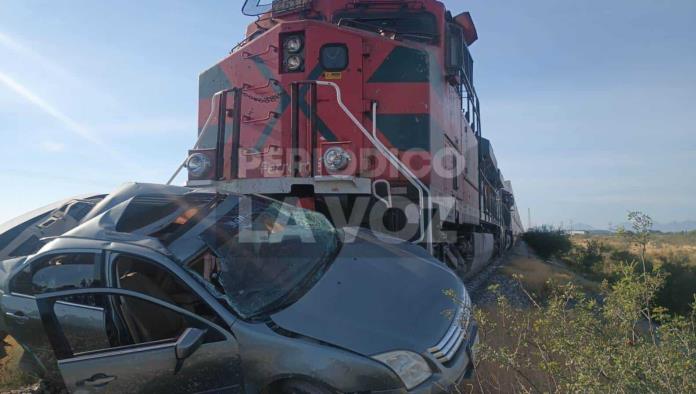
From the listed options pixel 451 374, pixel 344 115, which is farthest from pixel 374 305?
pixel 344 115

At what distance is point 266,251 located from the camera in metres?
4.04

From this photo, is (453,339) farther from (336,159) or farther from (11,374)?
(11,374)

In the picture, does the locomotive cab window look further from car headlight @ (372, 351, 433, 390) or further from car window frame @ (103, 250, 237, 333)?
car headlight @ (372, 351, 433, 390)

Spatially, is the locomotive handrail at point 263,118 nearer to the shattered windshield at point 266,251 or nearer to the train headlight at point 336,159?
the train headlight at point 336,159

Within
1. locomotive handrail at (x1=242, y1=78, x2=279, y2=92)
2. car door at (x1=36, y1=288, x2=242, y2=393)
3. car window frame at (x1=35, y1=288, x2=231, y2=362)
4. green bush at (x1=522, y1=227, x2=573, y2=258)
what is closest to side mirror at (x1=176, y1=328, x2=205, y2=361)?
car door at (x1=36, y1=288, x2=242, y2=393)

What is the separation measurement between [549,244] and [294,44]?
2724 cm

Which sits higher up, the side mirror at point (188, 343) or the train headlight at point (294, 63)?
the train headlight at point (294, 63)

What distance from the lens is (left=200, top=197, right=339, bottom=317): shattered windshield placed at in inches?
141

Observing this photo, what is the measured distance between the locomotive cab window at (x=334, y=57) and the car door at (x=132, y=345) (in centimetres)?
409

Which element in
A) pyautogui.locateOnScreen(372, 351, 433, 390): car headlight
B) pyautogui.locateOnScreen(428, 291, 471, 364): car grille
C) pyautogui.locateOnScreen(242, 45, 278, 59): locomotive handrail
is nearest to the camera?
pyautogui.locateOnScreen(372, 351, 433, 390): car headlight

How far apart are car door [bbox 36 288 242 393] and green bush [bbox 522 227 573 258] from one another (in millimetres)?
28035

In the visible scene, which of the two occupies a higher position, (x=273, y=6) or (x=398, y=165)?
(x=273, y=6)

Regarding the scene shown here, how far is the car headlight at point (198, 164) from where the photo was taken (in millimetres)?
6406

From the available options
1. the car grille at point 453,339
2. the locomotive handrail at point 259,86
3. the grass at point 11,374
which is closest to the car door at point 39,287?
the grass at point 11,374
